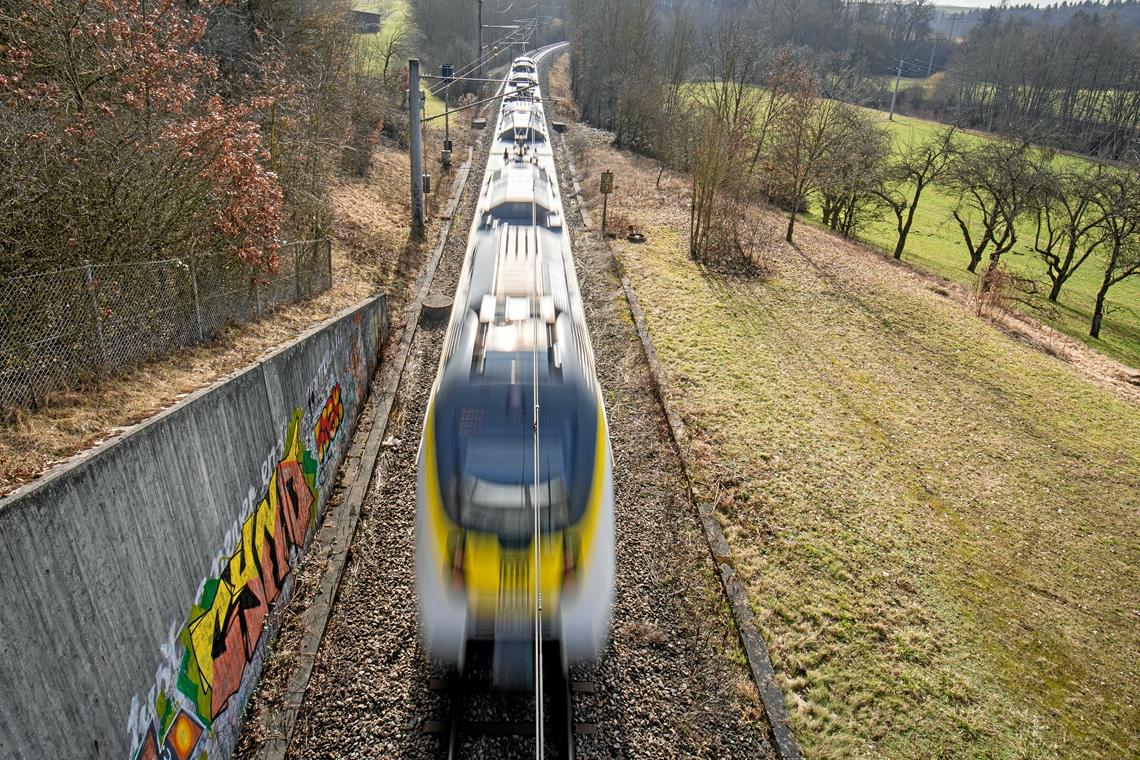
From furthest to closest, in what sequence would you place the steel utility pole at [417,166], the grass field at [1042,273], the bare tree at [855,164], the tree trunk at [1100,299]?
the bare tree at [855,164] → the grass field at [1042,273] → the tree trunk at [1100,299] → the steel utility pole at [417,166]

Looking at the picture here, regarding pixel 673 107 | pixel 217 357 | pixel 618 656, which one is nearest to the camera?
pixel 618 656

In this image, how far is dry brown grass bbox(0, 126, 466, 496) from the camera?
4930 millimetres

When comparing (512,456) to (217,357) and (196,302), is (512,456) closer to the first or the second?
(217,357)

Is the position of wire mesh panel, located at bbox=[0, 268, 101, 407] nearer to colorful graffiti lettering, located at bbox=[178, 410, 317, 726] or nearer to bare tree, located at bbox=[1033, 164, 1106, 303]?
colorful graffiti lettering, located at bbox=[178, 410, 317, 726]

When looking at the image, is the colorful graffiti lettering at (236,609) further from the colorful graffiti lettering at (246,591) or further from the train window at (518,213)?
the train window at (518,213)

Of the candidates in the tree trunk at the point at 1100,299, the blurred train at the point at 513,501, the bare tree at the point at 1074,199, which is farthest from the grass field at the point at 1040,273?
the blurred train at the point at 513,501

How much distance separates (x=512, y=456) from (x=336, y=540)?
3620 mm

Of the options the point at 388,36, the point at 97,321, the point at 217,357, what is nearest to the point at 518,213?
the point at 217,357

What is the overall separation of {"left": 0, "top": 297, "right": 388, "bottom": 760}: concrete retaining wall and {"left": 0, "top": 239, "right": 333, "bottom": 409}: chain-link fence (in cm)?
164

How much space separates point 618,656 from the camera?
257 inches

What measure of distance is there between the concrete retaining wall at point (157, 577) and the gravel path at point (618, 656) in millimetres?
848

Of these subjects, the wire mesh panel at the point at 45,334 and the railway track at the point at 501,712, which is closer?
the railway track at the point at 501,712

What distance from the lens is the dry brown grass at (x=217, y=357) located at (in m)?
4.93

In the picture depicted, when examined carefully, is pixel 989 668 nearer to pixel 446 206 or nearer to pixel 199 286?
pixel 199 286
